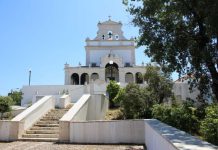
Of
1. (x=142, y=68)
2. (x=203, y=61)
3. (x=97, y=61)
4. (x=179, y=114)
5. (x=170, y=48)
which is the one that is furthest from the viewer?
(x=97, y=61)

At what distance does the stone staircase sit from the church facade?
30.8 metres

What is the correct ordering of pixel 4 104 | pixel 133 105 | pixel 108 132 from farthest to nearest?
1. pixel 4 104
2. pixel 133 105
3. pixel 108 132

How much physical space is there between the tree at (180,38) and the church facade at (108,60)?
35643 millimetres

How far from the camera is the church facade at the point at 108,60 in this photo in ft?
168

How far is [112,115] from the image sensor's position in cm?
2294

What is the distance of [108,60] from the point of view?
51781 millimetres

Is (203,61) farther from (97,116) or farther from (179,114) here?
(97,116)

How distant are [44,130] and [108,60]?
121ft

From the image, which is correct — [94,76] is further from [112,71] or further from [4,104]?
[4,104]

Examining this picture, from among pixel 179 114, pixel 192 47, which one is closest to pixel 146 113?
pixel 179 114

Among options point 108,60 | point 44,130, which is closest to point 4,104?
point 44,130

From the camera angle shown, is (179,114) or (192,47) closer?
(192,47)

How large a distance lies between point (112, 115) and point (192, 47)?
491 inches

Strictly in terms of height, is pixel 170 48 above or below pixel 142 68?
below
